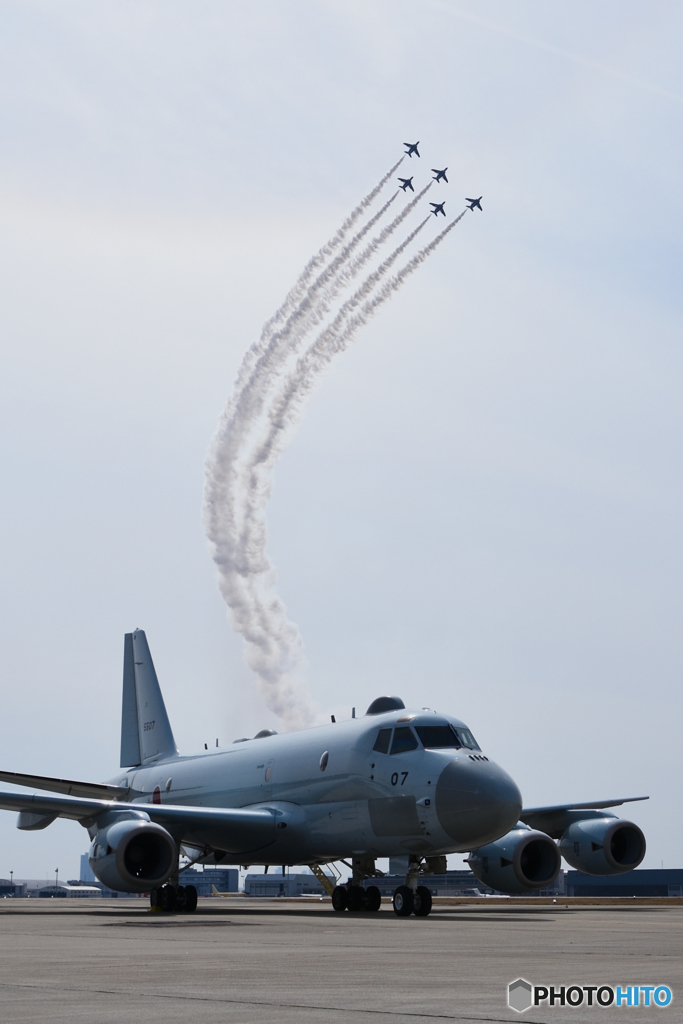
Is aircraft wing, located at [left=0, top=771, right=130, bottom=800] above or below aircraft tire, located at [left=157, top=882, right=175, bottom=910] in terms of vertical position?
above

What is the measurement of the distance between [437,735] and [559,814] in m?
→ 11.9

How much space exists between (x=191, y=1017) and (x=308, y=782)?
82.2 ft

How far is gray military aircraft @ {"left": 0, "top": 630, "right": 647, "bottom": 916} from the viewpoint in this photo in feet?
92.5

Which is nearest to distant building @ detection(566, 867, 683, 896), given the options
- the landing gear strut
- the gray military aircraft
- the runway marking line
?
the gray military aircraft

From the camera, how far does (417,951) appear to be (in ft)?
52.2

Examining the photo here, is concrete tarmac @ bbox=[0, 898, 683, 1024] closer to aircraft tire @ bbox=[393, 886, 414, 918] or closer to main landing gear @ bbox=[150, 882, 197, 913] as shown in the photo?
aircraft tire @ bbox=[393, 886, 414, 918]

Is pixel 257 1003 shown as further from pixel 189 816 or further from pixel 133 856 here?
pixel 189 816

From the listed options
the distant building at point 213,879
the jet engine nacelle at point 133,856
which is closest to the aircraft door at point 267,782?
the jet engine nacelle at point 133,856

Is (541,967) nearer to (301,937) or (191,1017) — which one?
(191,1017)

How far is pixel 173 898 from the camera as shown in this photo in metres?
31.3

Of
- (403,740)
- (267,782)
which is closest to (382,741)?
(403,740)

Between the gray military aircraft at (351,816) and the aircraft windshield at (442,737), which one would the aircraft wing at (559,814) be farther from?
the aircraft windshield at (442,737)

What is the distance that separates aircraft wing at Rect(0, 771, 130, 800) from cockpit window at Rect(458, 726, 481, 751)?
1367 centimetres

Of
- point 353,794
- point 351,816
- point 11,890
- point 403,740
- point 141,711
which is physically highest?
point 141,711
